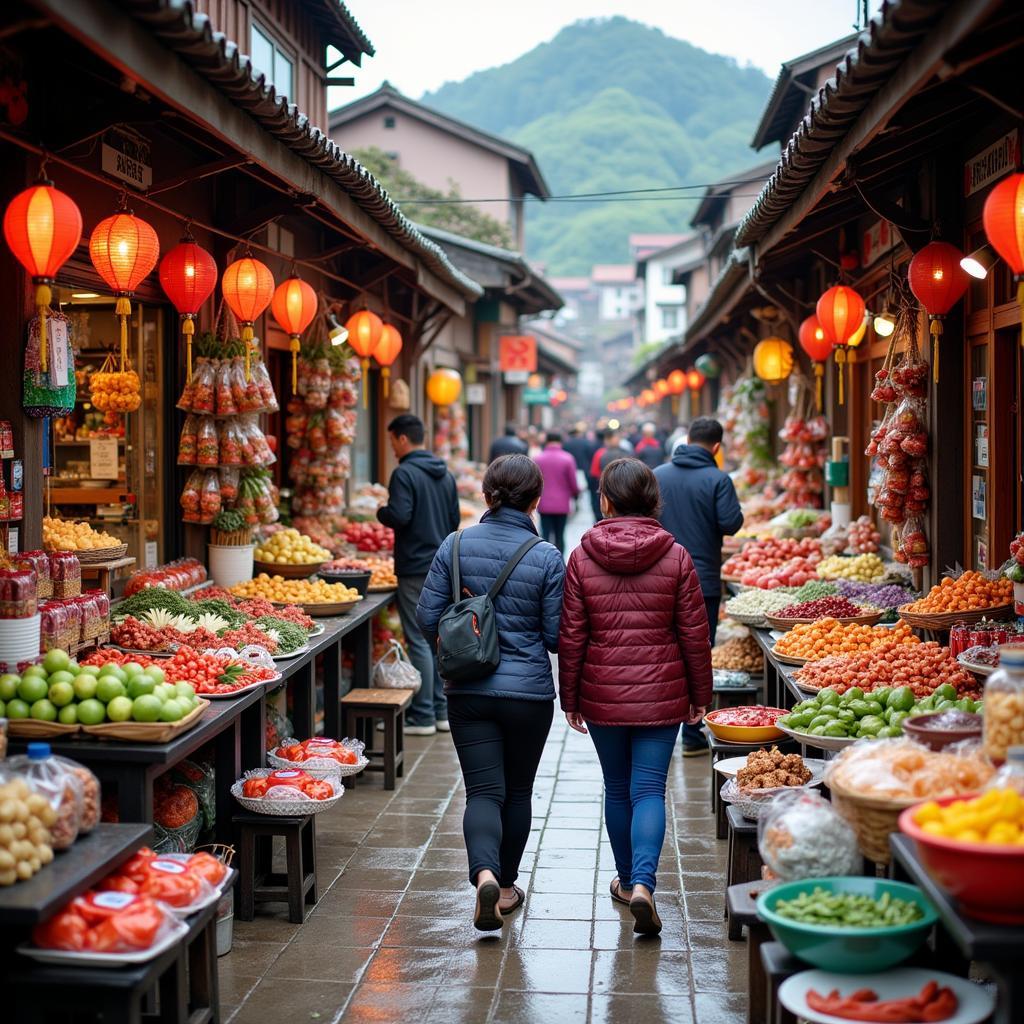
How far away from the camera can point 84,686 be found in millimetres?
5289

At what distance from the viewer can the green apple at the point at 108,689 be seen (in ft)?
17.3

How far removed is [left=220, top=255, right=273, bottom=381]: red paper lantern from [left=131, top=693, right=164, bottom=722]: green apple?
3515 millimetres

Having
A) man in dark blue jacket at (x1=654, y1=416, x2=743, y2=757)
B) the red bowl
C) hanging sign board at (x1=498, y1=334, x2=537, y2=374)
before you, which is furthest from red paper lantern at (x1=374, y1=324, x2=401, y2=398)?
hanging sign board at (x1=498, y1=334, x2=537, y2=374)

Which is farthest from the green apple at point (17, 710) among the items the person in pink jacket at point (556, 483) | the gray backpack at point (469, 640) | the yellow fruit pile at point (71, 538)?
the person in pink jacket at point (556, 483)

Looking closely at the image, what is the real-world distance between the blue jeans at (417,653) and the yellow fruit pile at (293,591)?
74 centimetres

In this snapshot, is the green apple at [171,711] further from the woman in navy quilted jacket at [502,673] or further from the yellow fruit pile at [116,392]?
the yellow fruit pile at [116,392]

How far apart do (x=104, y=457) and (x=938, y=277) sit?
583 cm

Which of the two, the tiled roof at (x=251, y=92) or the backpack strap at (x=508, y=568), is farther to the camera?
the backpack strap at (x=508, y=568)

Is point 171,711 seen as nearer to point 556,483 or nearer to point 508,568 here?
point 508,568

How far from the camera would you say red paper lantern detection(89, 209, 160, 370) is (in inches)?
259

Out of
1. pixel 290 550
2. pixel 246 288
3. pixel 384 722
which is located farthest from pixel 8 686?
pixel 290 550

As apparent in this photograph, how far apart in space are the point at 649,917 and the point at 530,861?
1456 millimetres

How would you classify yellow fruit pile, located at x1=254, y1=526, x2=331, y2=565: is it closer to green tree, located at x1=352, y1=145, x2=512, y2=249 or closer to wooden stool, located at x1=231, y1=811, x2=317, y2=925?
wooden stool, located at x1=231, y1=811, x2=317, y2=925

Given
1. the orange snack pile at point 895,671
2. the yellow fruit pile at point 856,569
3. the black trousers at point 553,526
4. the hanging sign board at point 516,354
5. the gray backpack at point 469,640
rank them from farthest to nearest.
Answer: the hanging sign board at point 516,354 < the black trousers at point 553,526 < the yellow fruit pile at point 856,569 < the orange snack pile at point 895,671 < the gray backpack at point 469,640
